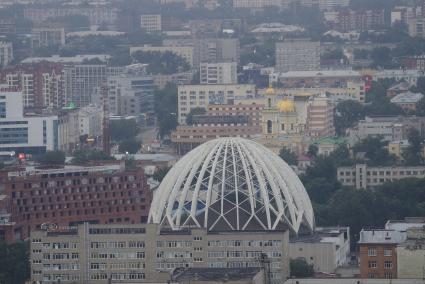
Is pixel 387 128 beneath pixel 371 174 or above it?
beneath

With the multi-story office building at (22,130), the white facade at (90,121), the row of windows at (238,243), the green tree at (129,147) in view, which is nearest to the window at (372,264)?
the row of windows at (238,243)

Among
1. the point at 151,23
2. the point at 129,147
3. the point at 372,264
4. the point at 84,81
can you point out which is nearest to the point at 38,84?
the point at 84,81

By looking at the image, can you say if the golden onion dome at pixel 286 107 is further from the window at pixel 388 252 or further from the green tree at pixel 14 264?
the window at pixel 388 252

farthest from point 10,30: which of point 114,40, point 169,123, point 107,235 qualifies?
point 107,235

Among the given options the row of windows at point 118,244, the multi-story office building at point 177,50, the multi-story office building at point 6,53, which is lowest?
the multi-story office building at point 177,50

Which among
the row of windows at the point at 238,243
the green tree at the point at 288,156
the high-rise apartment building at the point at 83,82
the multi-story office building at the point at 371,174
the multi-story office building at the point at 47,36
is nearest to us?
the row of windows at the point at 238,243

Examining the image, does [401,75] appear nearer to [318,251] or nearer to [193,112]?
[193,112]

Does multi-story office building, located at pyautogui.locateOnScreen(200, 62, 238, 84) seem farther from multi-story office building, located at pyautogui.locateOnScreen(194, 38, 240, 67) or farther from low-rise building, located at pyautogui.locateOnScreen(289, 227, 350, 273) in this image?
low-rise building, located at pyautogui.locateOnScreen(289, 227, 350, 273)
